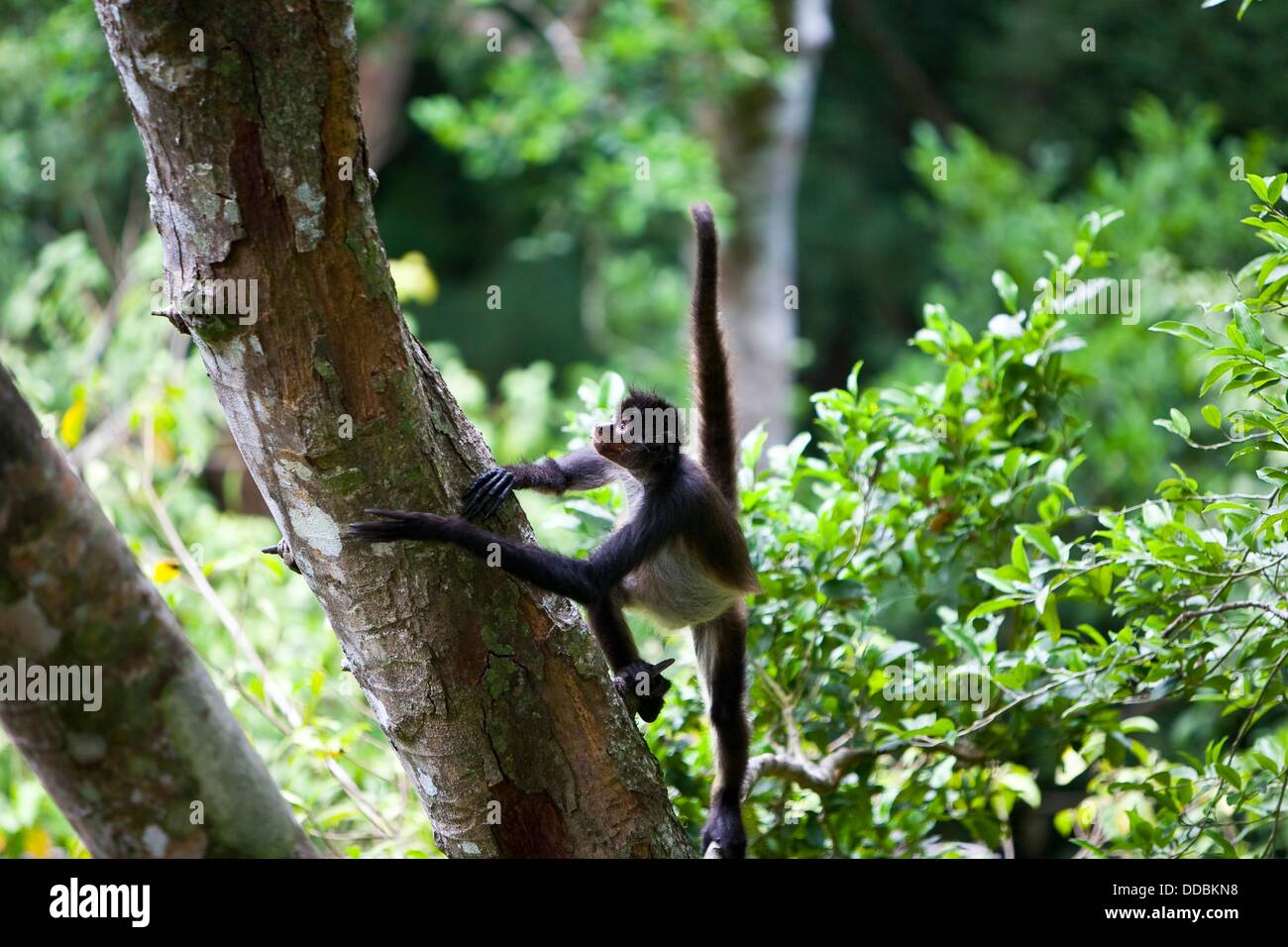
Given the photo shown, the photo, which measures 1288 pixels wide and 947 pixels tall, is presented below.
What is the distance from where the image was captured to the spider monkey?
11.1ft

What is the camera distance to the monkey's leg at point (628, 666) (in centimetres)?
341

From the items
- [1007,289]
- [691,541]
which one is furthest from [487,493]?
[1007,289]

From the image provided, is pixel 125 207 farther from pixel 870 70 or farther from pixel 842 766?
pixel 842 766

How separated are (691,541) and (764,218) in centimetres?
723

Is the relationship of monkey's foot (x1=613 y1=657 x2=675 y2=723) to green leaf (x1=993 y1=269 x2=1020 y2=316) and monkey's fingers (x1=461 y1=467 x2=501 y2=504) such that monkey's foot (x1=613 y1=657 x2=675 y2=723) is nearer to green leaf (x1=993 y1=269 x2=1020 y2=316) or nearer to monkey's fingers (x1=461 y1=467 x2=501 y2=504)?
monkey's fingers (x1=461 y1=467 x2=501 y2=504)

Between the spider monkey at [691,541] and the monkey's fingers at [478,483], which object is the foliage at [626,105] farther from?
the monkey's fingers at [478,483]

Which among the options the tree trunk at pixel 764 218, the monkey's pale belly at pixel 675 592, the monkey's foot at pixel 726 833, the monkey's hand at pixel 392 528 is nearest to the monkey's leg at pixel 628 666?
the monkey's pale belly at pixel 675 592

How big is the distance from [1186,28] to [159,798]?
42.8 ft

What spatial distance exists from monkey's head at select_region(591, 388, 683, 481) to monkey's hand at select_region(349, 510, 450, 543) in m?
1.24

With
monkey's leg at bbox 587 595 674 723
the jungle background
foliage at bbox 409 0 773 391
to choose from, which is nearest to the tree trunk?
the jungle background

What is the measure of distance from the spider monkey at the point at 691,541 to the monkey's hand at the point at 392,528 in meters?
0.77

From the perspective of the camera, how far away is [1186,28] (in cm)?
1234

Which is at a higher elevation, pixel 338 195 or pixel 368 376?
pixel 338 195
